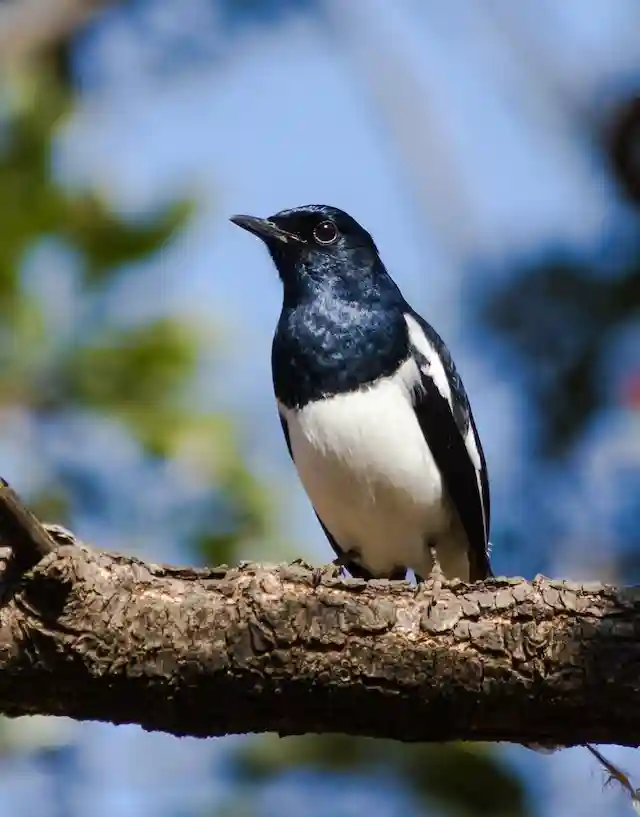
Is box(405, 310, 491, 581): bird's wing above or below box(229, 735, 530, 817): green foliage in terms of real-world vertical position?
above

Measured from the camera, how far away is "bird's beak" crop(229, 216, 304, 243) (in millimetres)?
5184

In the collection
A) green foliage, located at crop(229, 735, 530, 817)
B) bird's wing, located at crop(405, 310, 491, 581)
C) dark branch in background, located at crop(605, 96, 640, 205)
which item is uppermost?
dark branch in background, located at crop(605, 96, 640, 205)

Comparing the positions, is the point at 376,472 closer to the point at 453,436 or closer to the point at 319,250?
the point at 453,436

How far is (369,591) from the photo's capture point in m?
3.42

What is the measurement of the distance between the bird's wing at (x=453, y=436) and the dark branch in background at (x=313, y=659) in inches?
51.1

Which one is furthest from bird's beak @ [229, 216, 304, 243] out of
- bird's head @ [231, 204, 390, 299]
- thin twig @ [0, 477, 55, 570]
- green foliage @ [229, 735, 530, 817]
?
thin twig @ [0, 477, 55, 570]

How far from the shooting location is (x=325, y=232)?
518 centimetres

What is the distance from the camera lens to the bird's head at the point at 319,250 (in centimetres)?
498

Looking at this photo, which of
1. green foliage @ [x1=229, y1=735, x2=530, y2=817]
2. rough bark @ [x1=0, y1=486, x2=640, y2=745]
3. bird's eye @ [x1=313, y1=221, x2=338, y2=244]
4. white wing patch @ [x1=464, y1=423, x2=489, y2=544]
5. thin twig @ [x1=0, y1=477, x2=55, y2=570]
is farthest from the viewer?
bird's eye @ [x1=313, y1=221, x2=338, y2=244]

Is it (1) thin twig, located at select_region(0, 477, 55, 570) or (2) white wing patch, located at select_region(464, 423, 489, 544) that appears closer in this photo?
(1) thin twig, located at select_region(0, 477, 55, 570)

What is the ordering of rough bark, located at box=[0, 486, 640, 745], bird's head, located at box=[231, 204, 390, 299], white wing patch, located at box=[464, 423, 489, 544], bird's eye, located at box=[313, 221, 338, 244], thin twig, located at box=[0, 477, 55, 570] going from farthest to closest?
bird's eye, located at box=[313, 221, 338, 244], bird's head, located at box=[231, 204, 390, 299], white wing patch, located at box=[464, 423, 489, 544], rough bark, located at box=[0, 486, 640, 745], thin twig, located at box=[0, 477, 55, 570]

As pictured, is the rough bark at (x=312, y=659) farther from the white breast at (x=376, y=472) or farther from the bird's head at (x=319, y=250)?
the bird's head at (x=319, y=250)

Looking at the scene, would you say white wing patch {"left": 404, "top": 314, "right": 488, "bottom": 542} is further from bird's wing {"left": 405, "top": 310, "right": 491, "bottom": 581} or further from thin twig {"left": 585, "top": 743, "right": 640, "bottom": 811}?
thin twig {"left": 585, "top": 743, "right": 640, "bottom": 811}

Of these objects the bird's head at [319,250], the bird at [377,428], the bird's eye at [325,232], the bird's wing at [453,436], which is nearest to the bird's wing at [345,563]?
the bird at [377,428]
